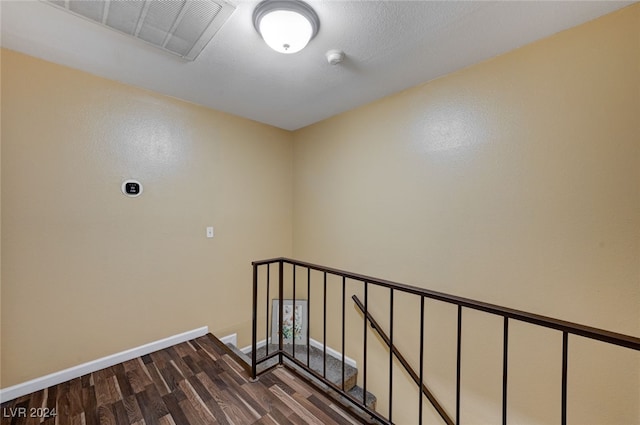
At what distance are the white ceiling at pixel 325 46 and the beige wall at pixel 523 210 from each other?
217 millimetres

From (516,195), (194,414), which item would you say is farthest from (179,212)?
(516,195)

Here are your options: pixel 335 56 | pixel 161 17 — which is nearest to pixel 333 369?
pixel 335 56

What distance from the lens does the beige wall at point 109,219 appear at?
5.90ft

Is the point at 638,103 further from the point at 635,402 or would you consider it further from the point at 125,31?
the point at 125,31

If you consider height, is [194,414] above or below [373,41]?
below

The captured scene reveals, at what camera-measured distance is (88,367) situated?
2.03 metres

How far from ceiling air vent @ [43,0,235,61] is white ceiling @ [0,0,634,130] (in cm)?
7

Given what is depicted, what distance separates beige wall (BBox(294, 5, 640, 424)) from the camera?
4.60 feet

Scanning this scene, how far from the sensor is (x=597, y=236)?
57.2 inches

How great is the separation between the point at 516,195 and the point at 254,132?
8.88ft

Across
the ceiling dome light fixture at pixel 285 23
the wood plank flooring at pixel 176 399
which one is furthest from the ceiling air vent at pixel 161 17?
the wood plank flooring at pixel 176 399

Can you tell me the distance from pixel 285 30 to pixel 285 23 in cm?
3

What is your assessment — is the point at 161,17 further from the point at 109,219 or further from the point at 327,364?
the point at 327,364

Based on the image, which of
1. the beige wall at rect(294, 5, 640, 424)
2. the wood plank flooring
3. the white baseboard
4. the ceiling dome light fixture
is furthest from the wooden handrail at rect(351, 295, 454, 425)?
the ceiling dome light fixture
